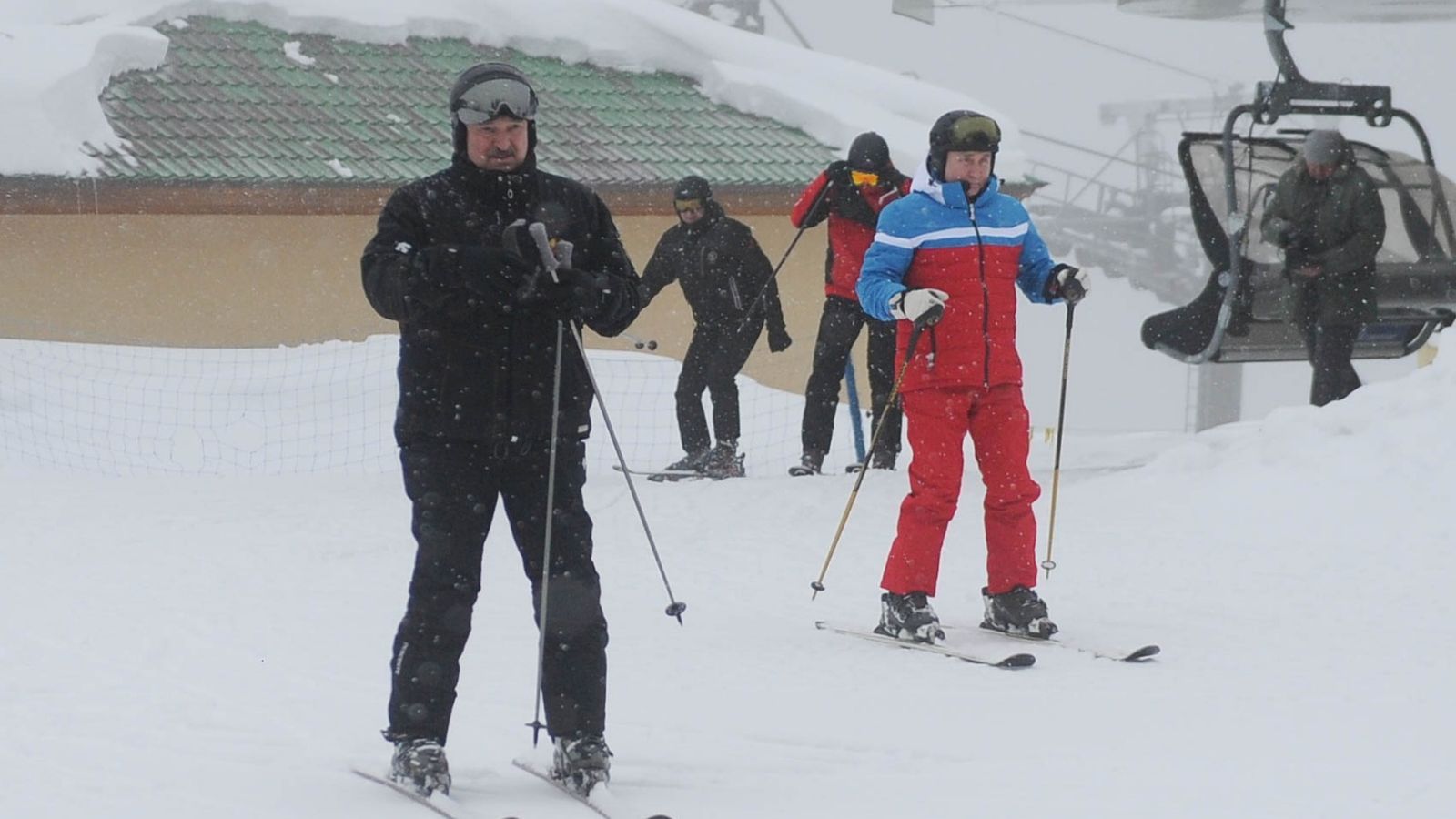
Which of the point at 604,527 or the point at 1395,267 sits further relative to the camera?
the point at 1395,267

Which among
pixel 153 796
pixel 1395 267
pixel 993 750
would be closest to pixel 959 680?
pixel 993 750

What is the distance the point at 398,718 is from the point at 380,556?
13.7 feet

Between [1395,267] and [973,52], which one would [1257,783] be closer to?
[1395,267]

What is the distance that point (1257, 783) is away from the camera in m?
4.32

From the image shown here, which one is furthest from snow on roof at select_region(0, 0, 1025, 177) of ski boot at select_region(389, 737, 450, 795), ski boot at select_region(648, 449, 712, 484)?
ski boot at select_region(389, 737, 450, 795)

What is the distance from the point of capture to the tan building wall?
50.9 ft

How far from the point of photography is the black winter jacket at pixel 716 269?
34.8 feet

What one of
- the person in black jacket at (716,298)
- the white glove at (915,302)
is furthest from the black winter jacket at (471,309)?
the person in black jacket at (716,298)

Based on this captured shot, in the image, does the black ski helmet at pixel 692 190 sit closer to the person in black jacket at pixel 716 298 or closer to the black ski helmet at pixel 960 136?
the person in black jacket at pixel 716 298

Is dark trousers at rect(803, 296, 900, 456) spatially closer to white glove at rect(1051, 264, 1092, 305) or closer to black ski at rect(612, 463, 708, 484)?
black ski at rect(612, 463, 708, 484)

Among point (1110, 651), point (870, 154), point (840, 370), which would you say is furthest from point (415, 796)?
point (840, 370)

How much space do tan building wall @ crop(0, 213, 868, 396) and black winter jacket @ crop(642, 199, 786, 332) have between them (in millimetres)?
5578

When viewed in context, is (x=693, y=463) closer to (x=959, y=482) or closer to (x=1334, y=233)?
(x=1334, y=233)

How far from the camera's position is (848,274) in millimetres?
9914
